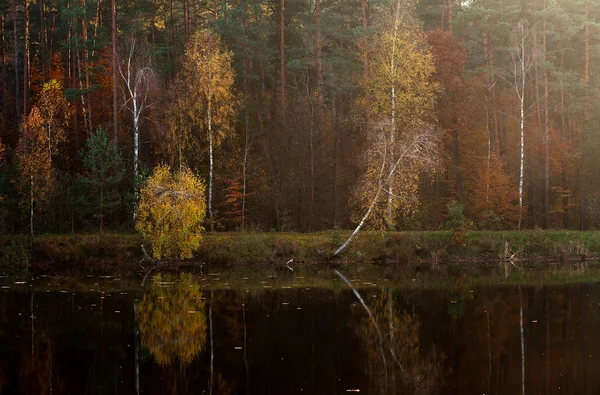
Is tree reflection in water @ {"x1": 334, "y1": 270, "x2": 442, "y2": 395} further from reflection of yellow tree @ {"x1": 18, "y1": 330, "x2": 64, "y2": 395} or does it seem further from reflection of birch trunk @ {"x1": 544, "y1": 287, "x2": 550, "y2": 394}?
reflection of yellow tree @ {"x1": 18, "y1": 330, "x2": 64, "y2": 395}

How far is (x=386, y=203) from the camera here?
118 feet

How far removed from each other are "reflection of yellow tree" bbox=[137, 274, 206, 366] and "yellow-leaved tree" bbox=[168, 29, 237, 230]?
1346 centimetres

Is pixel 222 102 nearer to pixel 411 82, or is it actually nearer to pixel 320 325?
pixel 411 82

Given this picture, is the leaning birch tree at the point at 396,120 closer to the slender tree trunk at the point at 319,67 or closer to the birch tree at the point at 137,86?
the slender tree trunk at the point at 319,67

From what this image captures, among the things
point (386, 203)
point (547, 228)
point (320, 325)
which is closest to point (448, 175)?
point (547, 228)

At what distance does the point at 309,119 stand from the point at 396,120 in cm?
539

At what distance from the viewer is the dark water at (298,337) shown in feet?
45.3

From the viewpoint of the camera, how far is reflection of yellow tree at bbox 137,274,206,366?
16.6 m

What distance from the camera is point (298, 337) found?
58.8ft

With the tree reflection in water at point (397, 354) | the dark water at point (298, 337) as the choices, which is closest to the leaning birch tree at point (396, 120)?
the dark water at point (298, 337)

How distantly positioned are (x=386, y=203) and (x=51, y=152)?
18.3 metres

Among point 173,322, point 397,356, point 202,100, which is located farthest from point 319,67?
point 397,356

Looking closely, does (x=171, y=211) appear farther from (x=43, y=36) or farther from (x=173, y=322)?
(x=43, y=36)

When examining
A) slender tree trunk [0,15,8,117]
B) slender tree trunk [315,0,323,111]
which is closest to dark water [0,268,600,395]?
slender tree trunk [315,0,323,111]
